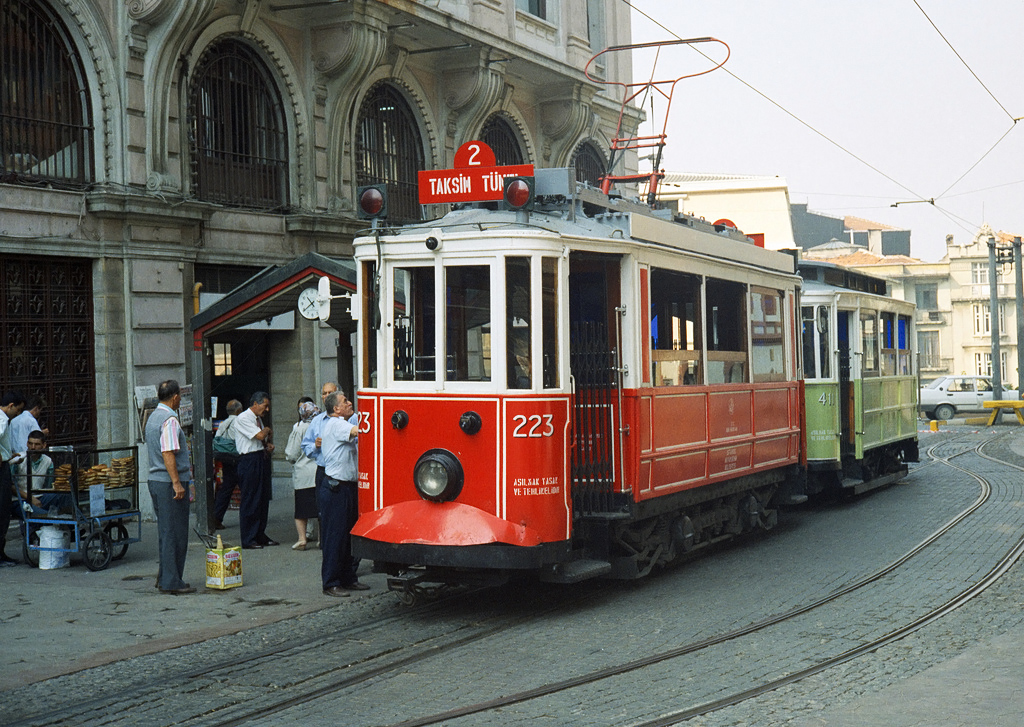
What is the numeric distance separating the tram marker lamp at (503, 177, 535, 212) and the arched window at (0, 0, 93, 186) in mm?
7384

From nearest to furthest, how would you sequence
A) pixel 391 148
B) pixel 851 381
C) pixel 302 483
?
pixel 302 483 < pixel 851 381 < pixel 391 148

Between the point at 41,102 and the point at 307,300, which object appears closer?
the point at 307,300

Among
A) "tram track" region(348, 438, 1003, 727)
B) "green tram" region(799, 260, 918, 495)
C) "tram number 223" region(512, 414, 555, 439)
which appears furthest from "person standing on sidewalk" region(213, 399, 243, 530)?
"tram track" region(348, 438, 1003, 727)

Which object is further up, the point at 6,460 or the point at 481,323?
the point at 481,323

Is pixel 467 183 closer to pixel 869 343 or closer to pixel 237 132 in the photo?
pixel 237 132

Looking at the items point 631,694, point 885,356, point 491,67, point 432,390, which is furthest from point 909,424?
point 631,694

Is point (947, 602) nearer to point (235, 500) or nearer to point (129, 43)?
point (235, 500)

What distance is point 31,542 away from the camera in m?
11.2

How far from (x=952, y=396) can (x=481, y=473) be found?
34.6 m

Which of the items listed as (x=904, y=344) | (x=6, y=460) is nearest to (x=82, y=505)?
(x=6, y=460)

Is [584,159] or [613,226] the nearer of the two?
[613,226]

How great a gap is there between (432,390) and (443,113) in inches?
531

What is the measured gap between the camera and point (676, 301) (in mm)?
9930

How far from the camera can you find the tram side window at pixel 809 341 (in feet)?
47.7
